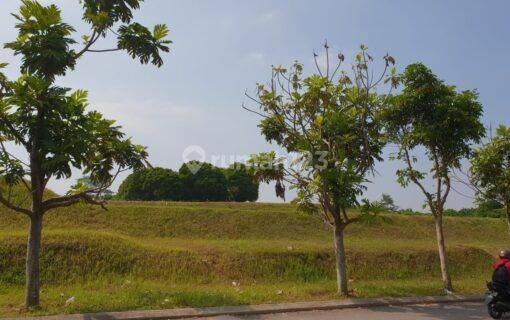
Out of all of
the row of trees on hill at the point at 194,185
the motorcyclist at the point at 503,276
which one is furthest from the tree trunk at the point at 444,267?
the row of trees on hill at the point at 194,185

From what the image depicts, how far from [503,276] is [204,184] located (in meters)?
40.5

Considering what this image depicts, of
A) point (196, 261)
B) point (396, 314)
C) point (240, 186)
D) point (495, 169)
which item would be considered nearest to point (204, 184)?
point (240, 186)

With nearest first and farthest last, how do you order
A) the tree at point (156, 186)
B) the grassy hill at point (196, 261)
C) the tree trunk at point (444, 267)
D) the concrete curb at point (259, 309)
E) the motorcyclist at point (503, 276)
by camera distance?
the concrete curb at point (259, 309) → the motorcyclist at point (503, 276) → the grassy hill at point (196, 261) → the tree trunk at point (444, 267) → the tree at point (156, 186)

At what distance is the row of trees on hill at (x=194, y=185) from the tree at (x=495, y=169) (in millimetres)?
33438

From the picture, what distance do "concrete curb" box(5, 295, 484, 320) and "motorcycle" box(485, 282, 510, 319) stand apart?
2401 mm

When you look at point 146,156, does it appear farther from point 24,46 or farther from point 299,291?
point 299,291

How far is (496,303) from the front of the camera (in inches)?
384

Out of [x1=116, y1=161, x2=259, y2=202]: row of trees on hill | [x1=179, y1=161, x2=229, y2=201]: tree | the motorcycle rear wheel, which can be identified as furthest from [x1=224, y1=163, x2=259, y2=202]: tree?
the motorcycle rear wheel

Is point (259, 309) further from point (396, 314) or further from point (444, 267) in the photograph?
point (444, 267)

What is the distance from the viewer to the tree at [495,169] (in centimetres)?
1502

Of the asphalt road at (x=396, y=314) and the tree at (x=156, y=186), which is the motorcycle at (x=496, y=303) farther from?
the tree at (x=156, y=186)

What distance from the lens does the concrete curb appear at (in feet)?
31.1

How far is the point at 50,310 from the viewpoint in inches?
389

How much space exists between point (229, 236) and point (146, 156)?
1093 cm
